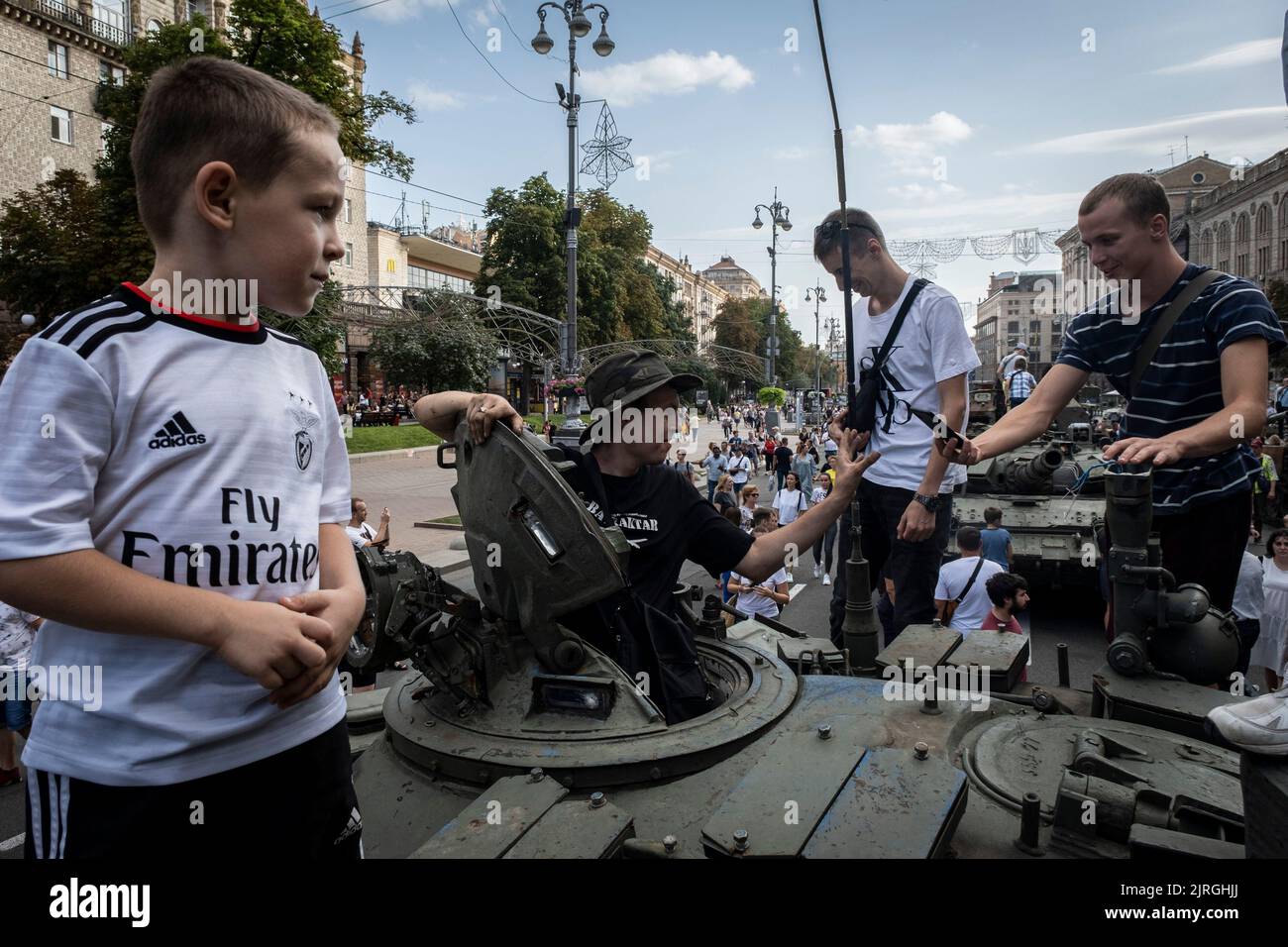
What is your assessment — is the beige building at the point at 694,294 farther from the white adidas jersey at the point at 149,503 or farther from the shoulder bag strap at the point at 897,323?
the white adidas jersey at the point at 149,503

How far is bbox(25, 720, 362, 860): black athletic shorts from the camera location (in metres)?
1.40

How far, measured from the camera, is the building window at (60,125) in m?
33.1

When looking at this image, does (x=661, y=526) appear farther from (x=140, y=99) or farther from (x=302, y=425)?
(x=140, y=99)

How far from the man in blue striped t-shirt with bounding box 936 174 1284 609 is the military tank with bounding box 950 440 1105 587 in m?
5.20

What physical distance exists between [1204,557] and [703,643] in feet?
5.97

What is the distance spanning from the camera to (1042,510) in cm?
993

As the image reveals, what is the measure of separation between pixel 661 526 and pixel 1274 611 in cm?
653

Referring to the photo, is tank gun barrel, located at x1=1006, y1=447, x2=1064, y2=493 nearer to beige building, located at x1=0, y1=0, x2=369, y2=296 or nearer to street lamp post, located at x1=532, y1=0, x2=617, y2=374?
street lamp post, located at x1=532, y1=0, x2=617, y2=374

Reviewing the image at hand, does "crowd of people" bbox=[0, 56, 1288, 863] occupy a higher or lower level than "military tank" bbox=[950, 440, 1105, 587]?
higher

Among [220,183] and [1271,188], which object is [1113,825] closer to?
[220,183]

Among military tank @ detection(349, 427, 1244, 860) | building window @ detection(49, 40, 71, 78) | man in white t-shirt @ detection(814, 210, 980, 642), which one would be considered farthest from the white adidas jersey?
building window @ detection(49, 40, 71, 78)

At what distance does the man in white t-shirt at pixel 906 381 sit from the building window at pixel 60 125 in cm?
3840

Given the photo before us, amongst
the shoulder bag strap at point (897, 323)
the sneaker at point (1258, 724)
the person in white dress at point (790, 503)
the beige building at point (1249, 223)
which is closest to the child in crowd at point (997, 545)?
the person in white dress at point (790, 503)
